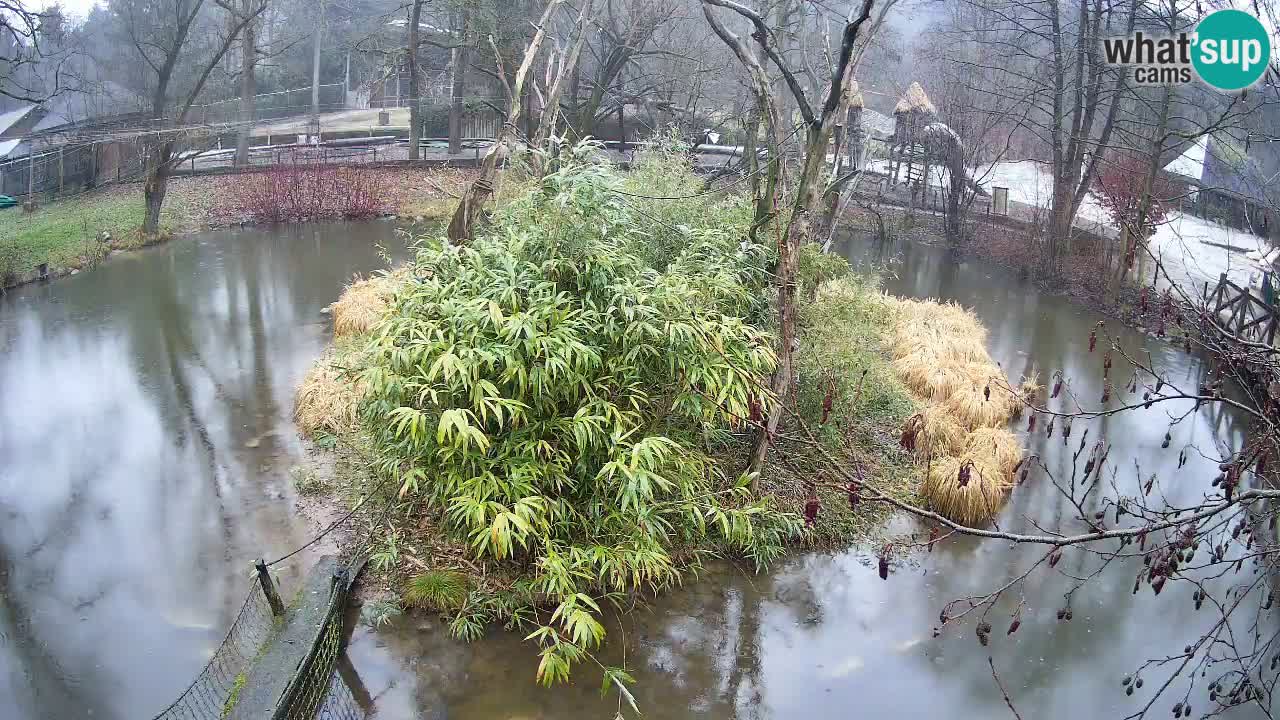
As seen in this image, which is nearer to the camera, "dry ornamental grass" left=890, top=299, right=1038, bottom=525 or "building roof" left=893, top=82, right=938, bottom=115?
"dry ornamental grass" left=890, top=299, right=1038, bottom=525

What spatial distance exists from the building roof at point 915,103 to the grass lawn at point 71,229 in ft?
42.6

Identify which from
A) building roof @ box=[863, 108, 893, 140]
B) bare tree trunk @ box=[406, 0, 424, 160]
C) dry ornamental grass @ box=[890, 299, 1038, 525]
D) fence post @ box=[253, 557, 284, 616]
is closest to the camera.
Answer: fence post @ box=[253, 557, 284, 616]

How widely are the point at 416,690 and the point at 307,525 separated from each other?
2.05 m

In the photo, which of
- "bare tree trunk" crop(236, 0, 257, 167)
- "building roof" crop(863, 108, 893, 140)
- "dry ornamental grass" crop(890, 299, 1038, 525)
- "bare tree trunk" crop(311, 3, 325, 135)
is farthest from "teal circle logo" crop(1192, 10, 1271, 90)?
"bare tree trunk" crop(311, 3, 325, 135)

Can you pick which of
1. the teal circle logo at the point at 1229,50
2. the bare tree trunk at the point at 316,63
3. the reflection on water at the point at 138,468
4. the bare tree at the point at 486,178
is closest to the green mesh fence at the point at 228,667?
the reflection on water at the point at 138,468

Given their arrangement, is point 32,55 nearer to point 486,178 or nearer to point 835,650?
point 486,178

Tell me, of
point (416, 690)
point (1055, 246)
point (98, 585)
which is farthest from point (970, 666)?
point (1055, 246)

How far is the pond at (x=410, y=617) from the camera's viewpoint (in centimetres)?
531

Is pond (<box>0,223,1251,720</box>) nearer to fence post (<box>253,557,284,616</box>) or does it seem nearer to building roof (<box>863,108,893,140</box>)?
fence post (<box>253,557,284,616</box>)

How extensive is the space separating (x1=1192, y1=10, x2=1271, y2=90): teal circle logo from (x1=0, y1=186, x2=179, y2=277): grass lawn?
1292cm

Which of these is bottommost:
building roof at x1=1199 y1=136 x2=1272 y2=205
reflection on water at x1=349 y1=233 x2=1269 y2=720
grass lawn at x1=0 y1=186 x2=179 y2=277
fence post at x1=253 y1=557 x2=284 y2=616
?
reflection on water at x1=349 y1=233 x2=1269 y2=720

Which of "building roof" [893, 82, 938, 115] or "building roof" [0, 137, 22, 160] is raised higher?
"building roof" [893, 82, 938, 115]
